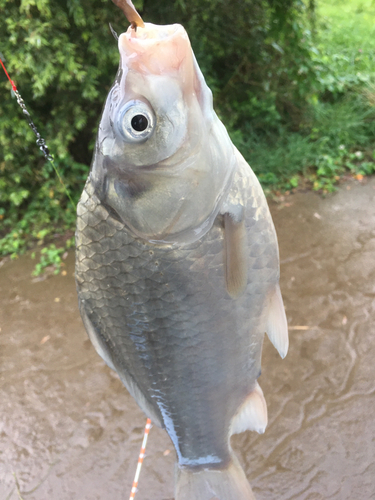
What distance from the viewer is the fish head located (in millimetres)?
821

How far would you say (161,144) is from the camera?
0.88 metres

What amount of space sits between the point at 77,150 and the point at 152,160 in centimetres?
397

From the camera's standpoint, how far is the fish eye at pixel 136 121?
85 centimetres

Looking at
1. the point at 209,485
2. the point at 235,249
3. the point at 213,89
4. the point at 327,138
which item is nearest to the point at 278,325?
the point at 235,249

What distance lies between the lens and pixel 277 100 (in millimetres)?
4773

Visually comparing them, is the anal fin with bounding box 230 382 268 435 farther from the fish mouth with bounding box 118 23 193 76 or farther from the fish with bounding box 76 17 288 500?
the fish mouth with bounding box 118 23 193 76

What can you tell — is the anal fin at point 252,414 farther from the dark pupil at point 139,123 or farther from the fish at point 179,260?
the dark pupil at point 139,123

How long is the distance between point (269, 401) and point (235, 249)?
180 centimetres

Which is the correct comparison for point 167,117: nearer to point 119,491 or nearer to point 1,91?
point 119,491

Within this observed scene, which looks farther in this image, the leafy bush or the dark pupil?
the leafy bush

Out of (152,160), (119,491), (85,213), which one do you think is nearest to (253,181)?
(152,160)

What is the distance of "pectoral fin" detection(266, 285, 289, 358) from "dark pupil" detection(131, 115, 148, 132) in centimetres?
70

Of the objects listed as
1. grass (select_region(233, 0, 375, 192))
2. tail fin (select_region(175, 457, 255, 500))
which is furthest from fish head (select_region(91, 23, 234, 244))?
grass (select_region(233, 0, 375, 192))

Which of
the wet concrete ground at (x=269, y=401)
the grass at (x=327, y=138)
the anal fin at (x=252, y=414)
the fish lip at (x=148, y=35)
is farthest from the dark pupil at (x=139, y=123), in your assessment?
the grass at (x=327, y=138)
